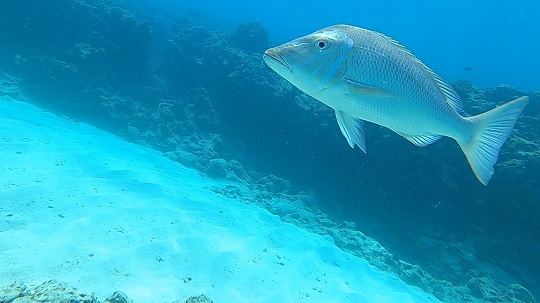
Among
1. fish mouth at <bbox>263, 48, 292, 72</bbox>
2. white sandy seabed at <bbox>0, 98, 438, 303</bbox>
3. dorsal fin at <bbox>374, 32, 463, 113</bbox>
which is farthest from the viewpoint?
white sandy seabed at <bbox>0, 98, 438, 303</bbox>

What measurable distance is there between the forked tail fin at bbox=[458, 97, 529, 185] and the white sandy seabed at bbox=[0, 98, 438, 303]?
8.75 feet

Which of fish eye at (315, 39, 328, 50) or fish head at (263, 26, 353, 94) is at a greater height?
fish eye at (315, 39, 328, 50)

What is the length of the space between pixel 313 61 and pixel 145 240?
3261 millimetres

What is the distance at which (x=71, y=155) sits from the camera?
6359mm

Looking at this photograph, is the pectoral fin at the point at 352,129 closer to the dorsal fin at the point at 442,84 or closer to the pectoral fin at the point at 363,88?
the pectoral fin at the point at 363,88

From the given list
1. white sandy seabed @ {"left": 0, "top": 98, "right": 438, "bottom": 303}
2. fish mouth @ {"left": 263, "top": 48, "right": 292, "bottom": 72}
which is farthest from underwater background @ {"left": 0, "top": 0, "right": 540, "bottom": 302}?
fish mouth @ {"left": 263, "top": 48, "right": 292, "bottom": 72}

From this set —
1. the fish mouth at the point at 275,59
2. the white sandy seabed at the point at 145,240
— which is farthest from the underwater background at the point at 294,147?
the fish mouth at the point at 275,59

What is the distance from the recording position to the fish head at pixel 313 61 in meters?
1.96

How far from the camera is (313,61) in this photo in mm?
1979

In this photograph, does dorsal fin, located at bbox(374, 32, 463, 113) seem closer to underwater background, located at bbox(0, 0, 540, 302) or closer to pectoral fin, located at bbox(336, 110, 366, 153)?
pectoral fin, located at bbox(336, 110, 366, 153)

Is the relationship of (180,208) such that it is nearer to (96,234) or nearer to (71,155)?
(96,234)

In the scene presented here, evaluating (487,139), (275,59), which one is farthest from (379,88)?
(487,139)

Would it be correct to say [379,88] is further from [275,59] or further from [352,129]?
[275,59]

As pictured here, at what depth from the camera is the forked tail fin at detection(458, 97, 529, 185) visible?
2299 mm
